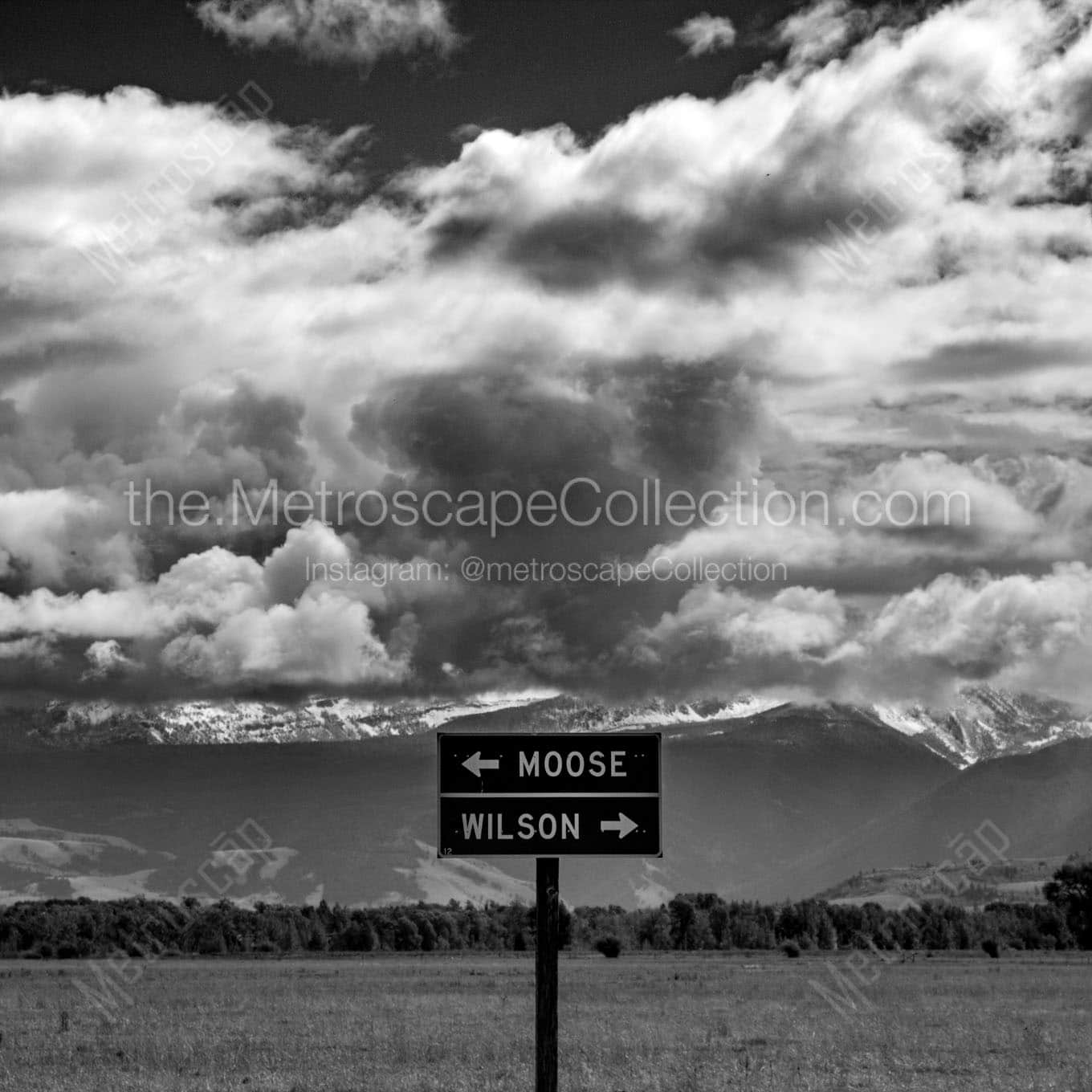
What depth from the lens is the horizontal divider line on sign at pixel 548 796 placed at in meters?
22.7

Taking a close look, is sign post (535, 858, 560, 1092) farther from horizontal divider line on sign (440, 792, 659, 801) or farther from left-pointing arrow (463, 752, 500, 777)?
left-pointing arrow (463, 752, 500, 777)

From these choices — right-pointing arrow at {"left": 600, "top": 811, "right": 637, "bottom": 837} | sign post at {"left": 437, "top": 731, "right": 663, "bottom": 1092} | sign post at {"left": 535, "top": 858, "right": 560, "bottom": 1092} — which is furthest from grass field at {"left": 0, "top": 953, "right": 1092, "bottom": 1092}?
right-pointing arrow at {"left": 600, "top": 811, "right": 637, "bottom": 837}

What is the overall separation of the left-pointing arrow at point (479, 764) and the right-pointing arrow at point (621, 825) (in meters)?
1.60

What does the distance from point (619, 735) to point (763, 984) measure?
68712mm

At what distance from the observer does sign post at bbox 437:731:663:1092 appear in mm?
22625

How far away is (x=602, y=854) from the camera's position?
75.5 feet

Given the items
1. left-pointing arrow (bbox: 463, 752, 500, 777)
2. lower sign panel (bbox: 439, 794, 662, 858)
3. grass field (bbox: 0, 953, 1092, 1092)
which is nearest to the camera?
lower sign panel (bbox: 439, 794, 662, 858)

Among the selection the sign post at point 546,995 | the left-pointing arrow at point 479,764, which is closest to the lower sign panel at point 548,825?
the left-pointing arrow at point 479,764

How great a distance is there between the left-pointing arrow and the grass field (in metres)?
15.2

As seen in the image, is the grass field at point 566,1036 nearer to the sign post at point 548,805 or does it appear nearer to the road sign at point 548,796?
the sign post at point 548,805

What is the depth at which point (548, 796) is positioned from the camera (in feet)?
74.7

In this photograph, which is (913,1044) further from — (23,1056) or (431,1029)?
(23,1056)

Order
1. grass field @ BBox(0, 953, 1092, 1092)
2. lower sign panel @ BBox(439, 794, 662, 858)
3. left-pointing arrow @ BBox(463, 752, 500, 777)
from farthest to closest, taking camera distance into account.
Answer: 1. grass field @ BBox(0, 953, 1092, 1092)
2. left-pointing arrow @ BBox(463, 752, 500, 777)
3. lower sign panel @ BBox(439, 794, 662, 858)

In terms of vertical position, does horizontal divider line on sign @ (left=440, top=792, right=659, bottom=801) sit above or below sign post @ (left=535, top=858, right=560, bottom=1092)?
above
